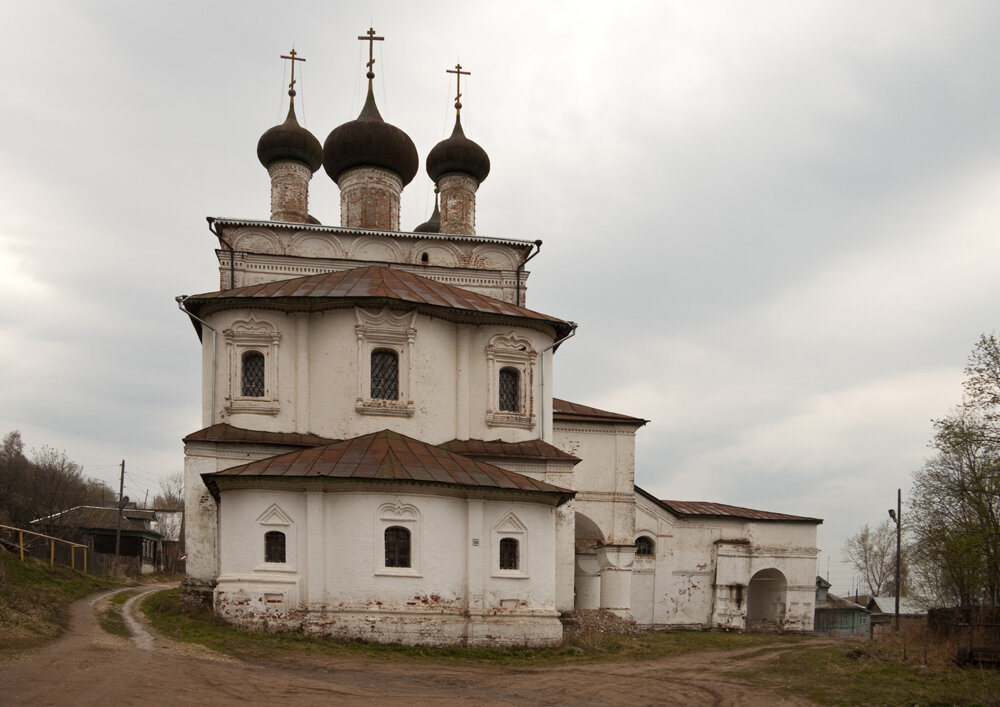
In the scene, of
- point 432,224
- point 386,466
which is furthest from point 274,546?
point 432,224

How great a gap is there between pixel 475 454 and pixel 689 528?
26.3 feet

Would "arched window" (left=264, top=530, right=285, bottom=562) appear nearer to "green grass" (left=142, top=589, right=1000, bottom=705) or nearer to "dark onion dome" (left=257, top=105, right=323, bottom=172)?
"green grass" (left=142, top=589, right=1000, bottom=705)

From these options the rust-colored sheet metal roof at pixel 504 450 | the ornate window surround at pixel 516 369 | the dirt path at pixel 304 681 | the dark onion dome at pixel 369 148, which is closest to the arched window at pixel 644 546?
the rust-colored sheet metal roof at pixel 504 450

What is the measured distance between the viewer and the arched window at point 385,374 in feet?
56.8

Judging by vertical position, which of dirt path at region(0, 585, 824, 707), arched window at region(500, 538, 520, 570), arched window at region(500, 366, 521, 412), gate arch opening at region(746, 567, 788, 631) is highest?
arched window at region(500, 366, 521, 412)

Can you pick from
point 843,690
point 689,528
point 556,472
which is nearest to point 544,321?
point 556,472

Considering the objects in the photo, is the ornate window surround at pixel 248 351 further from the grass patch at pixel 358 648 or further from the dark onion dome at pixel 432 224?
the dark onion dome at pixel 432 224

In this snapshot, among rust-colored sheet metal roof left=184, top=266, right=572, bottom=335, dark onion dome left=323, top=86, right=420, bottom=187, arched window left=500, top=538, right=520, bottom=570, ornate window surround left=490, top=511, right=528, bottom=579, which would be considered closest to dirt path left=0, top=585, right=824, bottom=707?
ornate window surround left=490, top=511, right=528, bottom=579

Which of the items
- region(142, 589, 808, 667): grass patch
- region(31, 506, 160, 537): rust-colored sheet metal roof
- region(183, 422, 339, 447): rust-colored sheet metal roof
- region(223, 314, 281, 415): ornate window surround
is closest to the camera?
region(142, 589, 808, 667): grass patch

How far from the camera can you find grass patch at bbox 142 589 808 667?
13.1 m

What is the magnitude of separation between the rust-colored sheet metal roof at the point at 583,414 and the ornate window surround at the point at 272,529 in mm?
7626

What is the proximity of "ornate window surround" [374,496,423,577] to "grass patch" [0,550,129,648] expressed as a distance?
4956 millimetres

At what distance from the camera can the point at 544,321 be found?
18.9 metres

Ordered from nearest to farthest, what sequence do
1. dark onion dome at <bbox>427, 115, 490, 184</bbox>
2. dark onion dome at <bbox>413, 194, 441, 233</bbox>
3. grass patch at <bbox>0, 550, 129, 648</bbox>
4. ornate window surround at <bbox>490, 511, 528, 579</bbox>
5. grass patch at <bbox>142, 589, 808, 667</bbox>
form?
grass patch at <bbox>0, 550, 129, 648</bbox> → grass patch at <bbox>142, 589, 808, 667</bbox> → ornate window surround at <bbox>490, 511, 528, 579</bbox> → dark onion dome at <bbox>427, 115, 490, 184</bbox> → dark onion dome at <bbox>413, 194, 441, 233</bbox>
